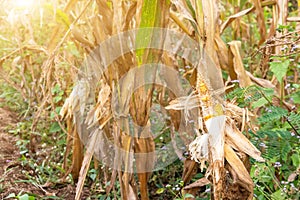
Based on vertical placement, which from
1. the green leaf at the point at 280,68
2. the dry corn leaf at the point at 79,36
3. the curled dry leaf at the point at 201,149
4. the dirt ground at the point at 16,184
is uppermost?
the dry corn leaf at the point at 79,36

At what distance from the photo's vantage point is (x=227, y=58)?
Answer: 1.59m

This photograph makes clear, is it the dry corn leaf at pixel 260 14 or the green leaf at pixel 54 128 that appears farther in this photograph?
the green leaf at pixel 54 128

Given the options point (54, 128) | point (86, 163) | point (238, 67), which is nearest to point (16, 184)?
point (54, 128)

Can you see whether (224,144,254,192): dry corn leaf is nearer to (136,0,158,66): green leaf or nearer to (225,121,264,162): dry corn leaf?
(225,121,264,162): dry corn leaf

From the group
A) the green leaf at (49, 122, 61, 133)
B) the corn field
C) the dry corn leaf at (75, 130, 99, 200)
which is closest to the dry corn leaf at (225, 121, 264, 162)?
the corn field

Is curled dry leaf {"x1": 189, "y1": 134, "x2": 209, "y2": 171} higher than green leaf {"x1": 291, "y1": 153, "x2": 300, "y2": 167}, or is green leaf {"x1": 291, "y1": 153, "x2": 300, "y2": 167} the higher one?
curled dry leaf {"x1": 189, "y1": 134, "x2": 209, "y2": 171}

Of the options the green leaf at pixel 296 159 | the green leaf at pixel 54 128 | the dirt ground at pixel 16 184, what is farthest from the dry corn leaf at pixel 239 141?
the green leaf at pixel 54 128

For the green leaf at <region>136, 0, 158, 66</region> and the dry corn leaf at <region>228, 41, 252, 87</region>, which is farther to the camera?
the dry corn leaf at <region>228, 41, 252, 87</region>

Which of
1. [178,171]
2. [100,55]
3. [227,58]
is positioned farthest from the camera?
[178,171]

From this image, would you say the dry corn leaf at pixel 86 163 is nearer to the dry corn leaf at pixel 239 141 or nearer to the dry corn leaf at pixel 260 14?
the dry corn leaf at pixel 239 141

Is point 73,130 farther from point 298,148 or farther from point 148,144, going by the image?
point 298,148

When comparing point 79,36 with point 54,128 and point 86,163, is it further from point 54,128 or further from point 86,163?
point 54,128

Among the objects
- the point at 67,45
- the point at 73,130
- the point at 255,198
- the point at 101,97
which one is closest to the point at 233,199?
the point at 255,198

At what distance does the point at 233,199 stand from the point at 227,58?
28.2 inches
